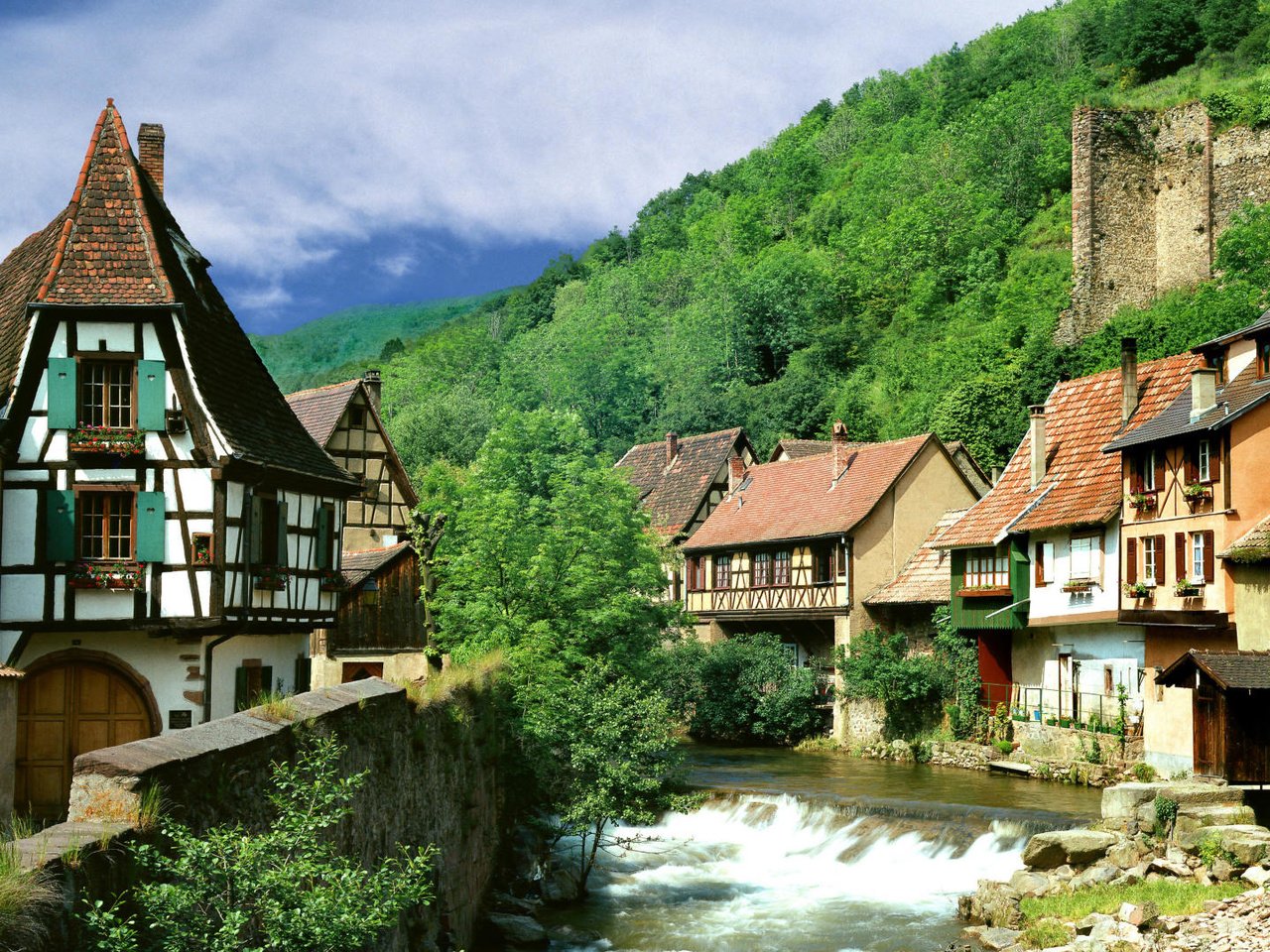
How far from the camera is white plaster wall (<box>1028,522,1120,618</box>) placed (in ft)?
100

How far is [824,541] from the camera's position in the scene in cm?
4225

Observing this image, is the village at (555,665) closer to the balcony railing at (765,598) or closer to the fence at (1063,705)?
the fence at (1063,705)

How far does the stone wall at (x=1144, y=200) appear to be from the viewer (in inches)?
2315

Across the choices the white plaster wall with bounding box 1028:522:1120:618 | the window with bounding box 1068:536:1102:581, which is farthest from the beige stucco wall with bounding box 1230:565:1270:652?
the window with bounding box 1068:536:1102:581

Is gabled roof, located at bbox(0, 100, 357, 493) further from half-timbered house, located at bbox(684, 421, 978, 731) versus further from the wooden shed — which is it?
half-timbered house, located at bbox(684, 421, 978, 731)

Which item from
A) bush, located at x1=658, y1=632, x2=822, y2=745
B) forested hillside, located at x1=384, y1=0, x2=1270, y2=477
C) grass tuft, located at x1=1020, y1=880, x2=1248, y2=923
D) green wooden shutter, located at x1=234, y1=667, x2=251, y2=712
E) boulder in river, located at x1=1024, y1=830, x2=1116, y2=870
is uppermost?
forested hillside, located at x1=384, y1=0, x2=1270, y2=477

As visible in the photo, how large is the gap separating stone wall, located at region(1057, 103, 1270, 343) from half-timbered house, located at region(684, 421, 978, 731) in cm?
1873

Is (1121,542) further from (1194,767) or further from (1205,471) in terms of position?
(1194,767)

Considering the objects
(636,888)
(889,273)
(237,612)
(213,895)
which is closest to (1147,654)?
(636,888)

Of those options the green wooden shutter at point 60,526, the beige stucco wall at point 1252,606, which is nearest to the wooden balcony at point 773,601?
the beige stucco wall at point 1252,606

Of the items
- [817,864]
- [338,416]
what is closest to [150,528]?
[817,864]

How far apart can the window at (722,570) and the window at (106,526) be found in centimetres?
2733

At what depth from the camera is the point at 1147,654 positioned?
29.1 metres

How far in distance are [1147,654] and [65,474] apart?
20563 millimetres
